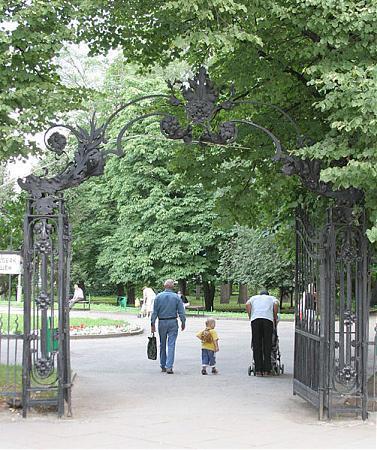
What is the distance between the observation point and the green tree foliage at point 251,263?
43906 mm

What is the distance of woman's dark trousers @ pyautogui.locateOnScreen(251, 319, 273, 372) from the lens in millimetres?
16312

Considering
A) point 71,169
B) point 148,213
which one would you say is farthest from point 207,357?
point 148,213

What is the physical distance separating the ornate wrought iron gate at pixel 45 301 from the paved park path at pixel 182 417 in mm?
387

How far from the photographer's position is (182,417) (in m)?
11.5

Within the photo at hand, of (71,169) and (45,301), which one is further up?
(71,169)

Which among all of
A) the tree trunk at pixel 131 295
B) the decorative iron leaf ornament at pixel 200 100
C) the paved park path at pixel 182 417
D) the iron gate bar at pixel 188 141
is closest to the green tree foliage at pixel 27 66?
the iron gate bar at pixel 188 141

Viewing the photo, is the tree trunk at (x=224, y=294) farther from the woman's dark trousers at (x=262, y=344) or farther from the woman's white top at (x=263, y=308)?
the woman's dark trousers at (x=262, y=344)

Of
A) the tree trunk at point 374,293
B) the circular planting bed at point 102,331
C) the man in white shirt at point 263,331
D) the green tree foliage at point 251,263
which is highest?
the green tree foliage at point 251,263

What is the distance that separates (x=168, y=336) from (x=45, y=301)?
223 inches

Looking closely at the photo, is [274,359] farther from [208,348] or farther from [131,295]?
[131,295]

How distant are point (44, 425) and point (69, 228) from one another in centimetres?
279

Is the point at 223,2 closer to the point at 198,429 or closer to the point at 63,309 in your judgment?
the point at 63,309

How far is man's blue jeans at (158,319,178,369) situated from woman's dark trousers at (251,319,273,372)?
159cm

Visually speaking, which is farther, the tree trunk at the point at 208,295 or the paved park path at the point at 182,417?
the tree trunk at the point at 208,295
